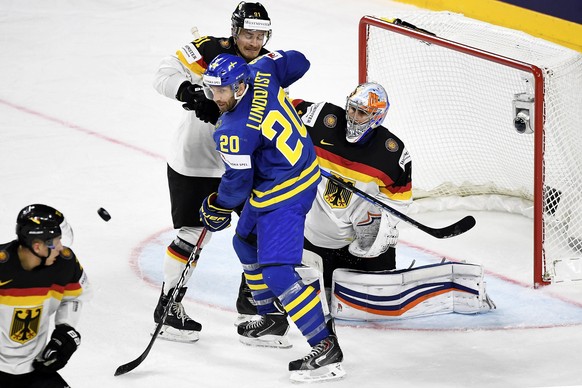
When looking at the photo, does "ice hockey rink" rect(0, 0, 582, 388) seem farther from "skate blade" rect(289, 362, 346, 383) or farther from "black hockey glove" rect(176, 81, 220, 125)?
"black hockey glove" rect(176, 81, 220, 125)

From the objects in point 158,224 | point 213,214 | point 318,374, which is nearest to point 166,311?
point 213,214

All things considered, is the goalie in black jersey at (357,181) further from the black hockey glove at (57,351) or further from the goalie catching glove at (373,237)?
the black hockey glove at (57,351)

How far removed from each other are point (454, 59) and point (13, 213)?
6.86 ft

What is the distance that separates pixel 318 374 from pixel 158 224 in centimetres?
161

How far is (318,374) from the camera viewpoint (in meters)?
Result: 3.92

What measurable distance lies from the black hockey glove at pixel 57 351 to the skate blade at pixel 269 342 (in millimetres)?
1120

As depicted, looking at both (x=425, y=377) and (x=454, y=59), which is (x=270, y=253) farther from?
(x=454, y=59)

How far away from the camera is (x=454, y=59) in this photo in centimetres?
560

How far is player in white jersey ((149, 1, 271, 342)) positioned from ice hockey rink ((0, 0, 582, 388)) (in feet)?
0.43

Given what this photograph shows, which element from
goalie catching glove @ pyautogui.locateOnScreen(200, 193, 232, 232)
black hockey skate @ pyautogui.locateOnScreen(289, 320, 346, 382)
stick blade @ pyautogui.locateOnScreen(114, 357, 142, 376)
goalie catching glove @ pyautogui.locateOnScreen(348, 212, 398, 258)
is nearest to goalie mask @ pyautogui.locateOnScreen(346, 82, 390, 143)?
goalie catching glove @ pyautogui.locateOnScreen(348, 212, 398, 258)

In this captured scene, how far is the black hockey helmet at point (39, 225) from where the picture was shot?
308 cm

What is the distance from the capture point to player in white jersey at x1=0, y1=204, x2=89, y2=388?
3.11 m

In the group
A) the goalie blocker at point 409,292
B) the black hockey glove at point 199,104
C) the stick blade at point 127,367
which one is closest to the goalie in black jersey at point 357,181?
the goalie blocker at point 409,292

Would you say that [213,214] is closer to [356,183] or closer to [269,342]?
[269,342]
